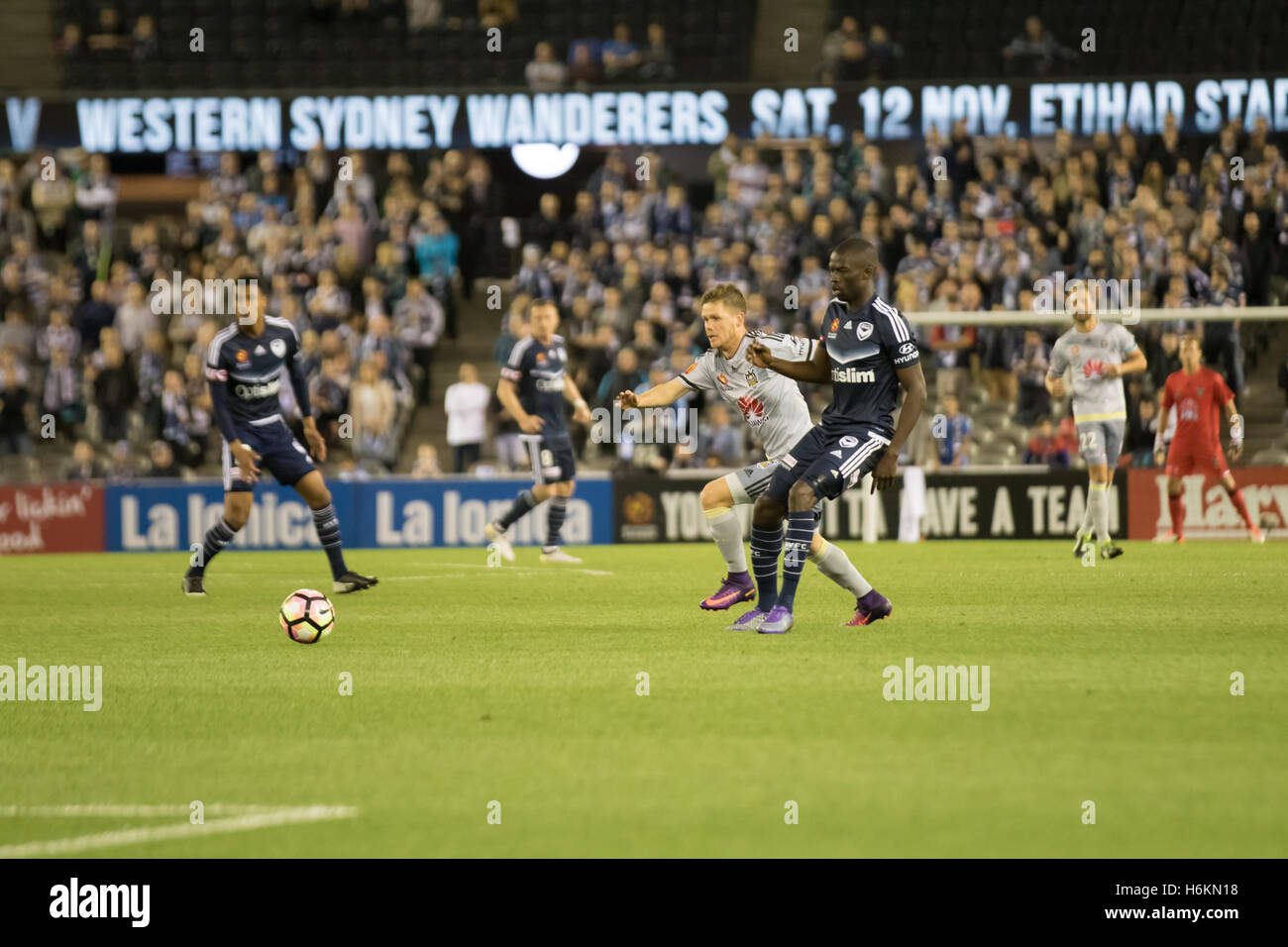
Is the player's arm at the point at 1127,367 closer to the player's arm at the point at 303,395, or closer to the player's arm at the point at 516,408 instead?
the player's arm at the point at 516,408

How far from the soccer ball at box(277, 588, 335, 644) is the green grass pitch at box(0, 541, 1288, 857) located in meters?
0.14

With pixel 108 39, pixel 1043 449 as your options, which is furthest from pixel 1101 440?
pixel 108 39

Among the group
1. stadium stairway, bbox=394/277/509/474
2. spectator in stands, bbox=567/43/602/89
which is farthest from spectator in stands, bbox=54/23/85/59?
stadium stairway, bbox=394/277/509/474

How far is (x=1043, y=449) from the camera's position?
19.5 meters

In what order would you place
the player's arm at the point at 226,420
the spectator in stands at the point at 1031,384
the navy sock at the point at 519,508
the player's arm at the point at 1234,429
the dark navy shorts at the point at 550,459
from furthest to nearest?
the spectator in stands at the point at 1031,384
the player's arm at the point at 1234,429
the navy sock at the point at 519,508
the dark navy shorts at the point at 550,459
the player's arm at the point at 226,420

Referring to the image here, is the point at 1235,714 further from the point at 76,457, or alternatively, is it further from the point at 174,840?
the point at 76,457

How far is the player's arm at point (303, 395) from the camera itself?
1197 centimetres

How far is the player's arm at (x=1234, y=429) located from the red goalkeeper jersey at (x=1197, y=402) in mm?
94

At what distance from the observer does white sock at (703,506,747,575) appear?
10.5 metres

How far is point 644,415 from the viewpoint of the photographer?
2014 cm

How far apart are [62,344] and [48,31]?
8.70 metres

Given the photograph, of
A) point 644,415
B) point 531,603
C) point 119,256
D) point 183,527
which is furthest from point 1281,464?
point 119,256

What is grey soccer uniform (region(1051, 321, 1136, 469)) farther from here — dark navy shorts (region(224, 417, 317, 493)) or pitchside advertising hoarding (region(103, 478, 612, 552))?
dark navy shorts (region(224, 417, 317, 493))

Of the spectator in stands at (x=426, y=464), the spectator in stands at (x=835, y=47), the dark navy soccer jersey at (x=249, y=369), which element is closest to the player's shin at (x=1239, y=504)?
the spectator in stands at (x=426, y=464)
